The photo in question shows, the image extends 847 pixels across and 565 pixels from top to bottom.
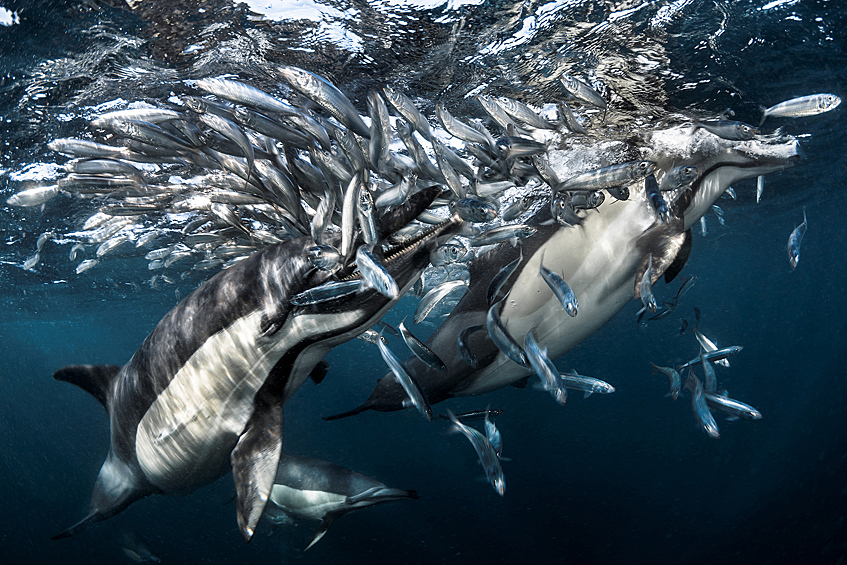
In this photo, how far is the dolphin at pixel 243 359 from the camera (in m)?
3.24

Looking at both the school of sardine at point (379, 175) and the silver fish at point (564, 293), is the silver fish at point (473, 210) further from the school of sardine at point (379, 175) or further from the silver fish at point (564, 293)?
the silver fish at point (564, 293)

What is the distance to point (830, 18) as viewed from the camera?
223 inches

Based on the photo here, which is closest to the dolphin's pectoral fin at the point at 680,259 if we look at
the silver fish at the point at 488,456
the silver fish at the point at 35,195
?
the silver fish at the point at 488,456

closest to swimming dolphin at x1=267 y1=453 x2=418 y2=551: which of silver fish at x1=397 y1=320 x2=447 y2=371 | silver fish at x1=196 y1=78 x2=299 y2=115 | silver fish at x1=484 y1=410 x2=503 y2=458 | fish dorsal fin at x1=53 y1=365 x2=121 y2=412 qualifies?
silver fish at x1=484 y1=410 x2=503 y2=458

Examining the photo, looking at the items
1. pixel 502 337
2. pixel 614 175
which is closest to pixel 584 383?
pixel 502 337

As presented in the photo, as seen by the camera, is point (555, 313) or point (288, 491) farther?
point (288, 491)

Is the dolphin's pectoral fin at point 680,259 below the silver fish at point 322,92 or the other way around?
below

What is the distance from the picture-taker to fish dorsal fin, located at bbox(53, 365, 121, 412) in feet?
17.7

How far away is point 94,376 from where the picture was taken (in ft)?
17.9

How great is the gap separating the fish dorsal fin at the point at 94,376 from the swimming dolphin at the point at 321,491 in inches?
106

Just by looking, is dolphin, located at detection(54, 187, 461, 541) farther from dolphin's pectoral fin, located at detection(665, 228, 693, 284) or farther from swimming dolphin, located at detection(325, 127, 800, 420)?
dolphin's pectoral fin, located at detection(665, 228, 693, 284)

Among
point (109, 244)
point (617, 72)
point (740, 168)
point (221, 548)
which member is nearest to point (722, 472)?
point (740, 168)

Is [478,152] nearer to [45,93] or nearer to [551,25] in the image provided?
[551,25]

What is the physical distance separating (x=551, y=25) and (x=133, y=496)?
7.82 m
